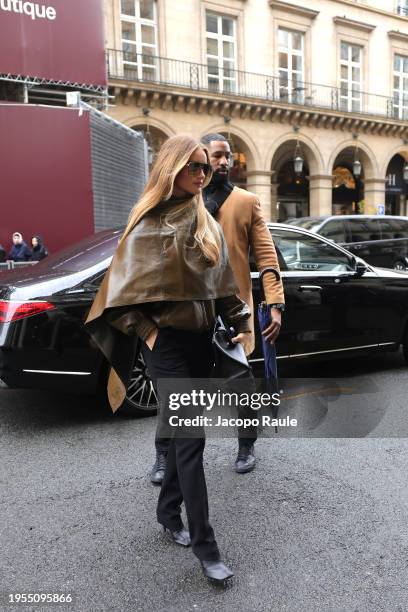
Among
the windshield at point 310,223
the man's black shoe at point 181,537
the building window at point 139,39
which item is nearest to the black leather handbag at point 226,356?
the man's black shoe at point 181,537

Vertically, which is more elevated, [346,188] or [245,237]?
[346,188]

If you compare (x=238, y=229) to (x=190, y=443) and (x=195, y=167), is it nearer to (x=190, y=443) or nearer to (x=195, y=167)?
(x=195, y=167)

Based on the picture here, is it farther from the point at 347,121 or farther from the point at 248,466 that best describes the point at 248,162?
the point at 248,466

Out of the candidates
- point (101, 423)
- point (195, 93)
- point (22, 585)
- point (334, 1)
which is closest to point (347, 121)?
point (334, 1)

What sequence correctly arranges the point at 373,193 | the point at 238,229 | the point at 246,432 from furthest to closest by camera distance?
1. the point at 373,193
2. the point at 246,432
3. the point at 238,229

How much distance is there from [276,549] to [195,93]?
70.6 ft

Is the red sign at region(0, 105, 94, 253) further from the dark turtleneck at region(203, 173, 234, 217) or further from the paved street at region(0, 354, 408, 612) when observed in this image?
the dark turtleneck at region(203, 173, 234, 217)

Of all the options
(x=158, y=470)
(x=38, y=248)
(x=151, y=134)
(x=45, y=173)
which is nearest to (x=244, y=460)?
(x=158, y=470)

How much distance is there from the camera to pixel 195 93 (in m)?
22.0

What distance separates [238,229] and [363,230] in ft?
34.2

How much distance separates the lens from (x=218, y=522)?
2881 mm

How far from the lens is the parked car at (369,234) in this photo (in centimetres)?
1232

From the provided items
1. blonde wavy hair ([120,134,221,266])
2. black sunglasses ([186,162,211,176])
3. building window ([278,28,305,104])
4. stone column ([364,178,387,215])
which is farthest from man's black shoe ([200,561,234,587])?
stone column ([364,178,387,215])

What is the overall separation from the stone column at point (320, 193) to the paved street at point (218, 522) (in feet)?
74.4
